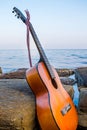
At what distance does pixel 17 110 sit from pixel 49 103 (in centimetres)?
28

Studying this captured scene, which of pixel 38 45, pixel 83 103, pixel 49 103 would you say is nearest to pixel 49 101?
pixel 49 103

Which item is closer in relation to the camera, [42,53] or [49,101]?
[49,101]

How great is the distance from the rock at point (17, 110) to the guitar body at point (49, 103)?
0.07 m

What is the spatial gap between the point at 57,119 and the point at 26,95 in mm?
507

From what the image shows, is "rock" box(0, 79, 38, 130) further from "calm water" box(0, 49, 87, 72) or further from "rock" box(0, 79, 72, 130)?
"calm water" box(0, 49, 87, 72)

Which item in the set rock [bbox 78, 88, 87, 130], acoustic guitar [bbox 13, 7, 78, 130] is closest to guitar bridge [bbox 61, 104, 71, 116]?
acoustic guitar [bbox 13, 7, 78, 130]

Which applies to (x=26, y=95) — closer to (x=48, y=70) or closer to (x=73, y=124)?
(x=48, y=70)

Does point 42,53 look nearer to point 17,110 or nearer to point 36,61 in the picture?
point 17,110

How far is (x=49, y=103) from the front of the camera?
223 cm

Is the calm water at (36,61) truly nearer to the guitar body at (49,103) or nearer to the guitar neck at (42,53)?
the guitar neck at (42,53)

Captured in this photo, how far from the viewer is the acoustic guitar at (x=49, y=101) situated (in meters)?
2.19

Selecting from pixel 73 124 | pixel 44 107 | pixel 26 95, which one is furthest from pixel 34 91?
pixel 73 124

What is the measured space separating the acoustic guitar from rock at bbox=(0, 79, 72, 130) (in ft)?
0.24

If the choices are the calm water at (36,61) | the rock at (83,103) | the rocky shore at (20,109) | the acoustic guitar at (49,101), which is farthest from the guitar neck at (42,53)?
the calm water at (36,61)
